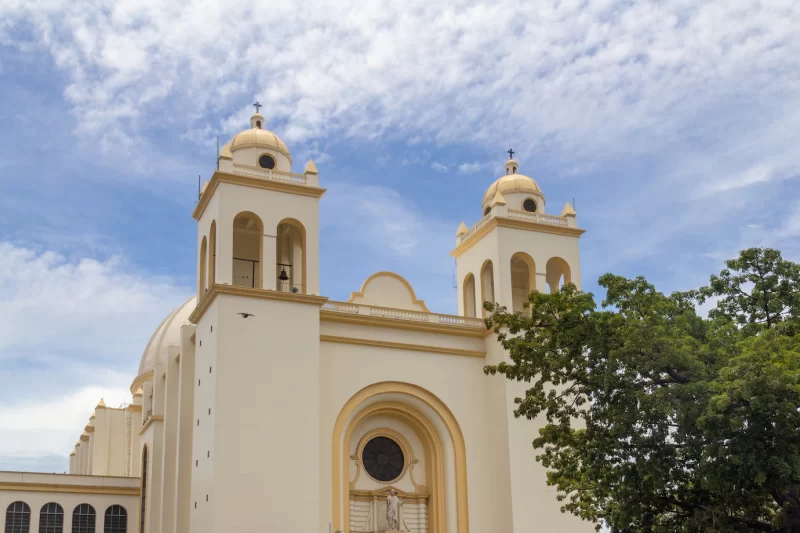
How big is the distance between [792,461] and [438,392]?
43.4ft

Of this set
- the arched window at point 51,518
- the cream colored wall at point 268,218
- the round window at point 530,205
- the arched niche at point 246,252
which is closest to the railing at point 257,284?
the arched niche at point 246,252

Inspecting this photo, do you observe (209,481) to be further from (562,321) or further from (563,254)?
(563,254)

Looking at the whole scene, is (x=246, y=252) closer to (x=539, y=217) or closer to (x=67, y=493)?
(x=539, y=217)

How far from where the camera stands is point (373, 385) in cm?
2739

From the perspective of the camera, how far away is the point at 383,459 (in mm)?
28375

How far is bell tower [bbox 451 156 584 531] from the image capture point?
2708 cm

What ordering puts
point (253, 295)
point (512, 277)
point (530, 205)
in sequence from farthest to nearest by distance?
point (512, 277)
point (530, 205)
point (253, 295)

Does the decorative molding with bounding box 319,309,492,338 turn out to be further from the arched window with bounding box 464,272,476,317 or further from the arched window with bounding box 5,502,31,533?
the arched window with bounding box 5,502,31,533

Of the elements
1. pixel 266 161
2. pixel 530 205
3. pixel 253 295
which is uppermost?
pixel 266 161

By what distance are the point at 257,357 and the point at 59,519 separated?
13207mm

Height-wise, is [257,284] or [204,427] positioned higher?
[257,284]

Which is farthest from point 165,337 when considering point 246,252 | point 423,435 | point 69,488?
point 423,435

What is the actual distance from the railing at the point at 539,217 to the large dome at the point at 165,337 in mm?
15617

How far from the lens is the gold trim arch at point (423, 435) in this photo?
26672mm
